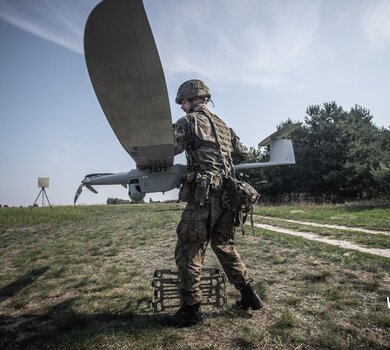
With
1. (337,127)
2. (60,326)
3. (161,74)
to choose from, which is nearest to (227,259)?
(60,326)

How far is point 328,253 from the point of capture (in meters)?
5.06

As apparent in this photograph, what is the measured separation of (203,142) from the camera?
317 centimetres

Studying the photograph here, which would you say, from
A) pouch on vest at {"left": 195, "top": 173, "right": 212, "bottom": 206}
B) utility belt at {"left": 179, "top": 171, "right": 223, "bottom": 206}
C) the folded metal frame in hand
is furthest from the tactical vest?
the folded metal frame in hand

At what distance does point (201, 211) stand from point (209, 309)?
3.84ft

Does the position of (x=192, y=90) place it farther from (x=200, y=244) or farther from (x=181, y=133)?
(x=200, y=244)

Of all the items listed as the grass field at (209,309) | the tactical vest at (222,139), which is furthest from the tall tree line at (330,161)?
the tactical vest at (222,139)

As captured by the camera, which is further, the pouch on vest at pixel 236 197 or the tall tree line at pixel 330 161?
the tall tree line at pixel 330 161

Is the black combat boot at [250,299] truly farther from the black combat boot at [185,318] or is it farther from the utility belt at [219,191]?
the utility belt at [219,191]

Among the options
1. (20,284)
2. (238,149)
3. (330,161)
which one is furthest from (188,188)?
(330,161)

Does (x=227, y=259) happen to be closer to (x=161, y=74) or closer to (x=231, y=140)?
(x=231, y=140)

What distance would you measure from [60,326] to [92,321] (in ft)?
1.03

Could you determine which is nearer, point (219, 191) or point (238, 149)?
point (219, 191)

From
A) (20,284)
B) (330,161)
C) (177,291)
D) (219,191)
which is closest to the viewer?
(219,191)

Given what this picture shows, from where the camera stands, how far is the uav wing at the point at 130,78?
143 inches
